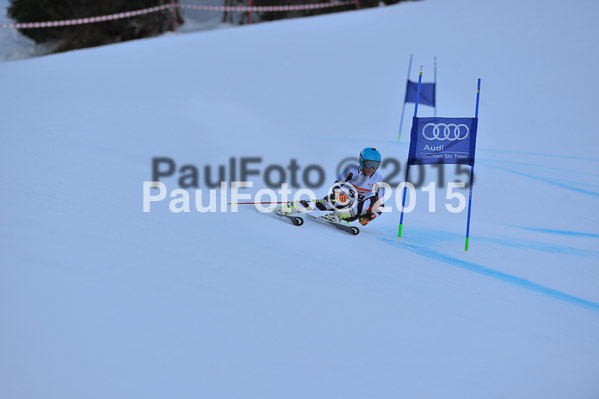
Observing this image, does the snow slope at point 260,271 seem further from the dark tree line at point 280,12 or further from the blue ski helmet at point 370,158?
the dark tree line at point 280,12

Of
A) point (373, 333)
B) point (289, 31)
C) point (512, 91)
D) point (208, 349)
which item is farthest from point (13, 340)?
point (289, 31)

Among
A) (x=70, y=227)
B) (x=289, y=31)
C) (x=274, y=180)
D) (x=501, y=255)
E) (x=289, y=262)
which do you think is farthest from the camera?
(x=289, y=31)

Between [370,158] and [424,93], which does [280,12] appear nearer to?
[424,93]

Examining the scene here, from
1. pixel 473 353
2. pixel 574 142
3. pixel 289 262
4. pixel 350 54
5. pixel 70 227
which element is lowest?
pixel 473 353

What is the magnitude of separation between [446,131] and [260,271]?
8.94 feet

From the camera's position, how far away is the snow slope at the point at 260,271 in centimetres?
261

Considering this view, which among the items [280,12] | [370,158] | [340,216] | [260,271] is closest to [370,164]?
[370,158]

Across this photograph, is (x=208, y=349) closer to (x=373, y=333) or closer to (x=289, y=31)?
(x=373, y=333)

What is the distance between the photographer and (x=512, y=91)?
48.9 feet

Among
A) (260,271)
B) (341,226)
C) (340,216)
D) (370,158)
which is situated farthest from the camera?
(340,216)

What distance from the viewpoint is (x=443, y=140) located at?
541 cm

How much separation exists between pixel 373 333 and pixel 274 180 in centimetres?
560

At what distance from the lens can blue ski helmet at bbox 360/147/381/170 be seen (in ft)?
18.1

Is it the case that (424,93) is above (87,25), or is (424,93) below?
below
